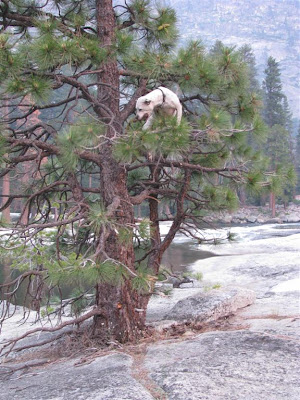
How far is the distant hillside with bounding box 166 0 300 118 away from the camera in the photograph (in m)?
151

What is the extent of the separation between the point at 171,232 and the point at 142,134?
1870 mm

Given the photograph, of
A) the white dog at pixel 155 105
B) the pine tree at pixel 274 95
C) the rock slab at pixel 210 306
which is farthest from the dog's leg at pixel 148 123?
the pine tree at pixel 274 95

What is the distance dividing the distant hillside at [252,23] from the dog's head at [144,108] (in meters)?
147

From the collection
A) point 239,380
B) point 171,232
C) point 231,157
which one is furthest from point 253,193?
point 239,380

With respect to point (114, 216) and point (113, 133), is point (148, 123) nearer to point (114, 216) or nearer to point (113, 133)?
point (113, 133)

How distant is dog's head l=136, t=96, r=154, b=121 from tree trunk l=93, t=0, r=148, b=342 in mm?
253

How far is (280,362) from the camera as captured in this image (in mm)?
3182

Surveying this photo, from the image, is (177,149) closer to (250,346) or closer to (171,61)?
(171,61)

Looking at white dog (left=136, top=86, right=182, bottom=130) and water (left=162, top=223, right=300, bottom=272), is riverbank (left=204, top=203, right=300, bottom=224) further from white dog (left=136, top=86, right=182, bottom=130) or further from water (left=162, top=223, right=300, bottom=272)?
white dog (left=136, top=86, right=182, bottom=130)

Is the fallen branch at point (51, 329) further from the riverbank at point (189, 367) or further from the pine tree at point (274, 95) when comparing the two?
the pine tree at point (274, 95)

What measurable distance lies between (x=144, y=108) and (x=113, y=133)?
0.38 metres

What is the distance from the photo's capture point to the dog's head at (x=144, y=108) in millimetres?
3895

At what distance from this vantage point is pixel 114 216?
4012mm

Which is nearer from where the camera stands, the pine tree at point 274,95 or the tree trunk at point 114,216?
the tree trunk at point 114,216
